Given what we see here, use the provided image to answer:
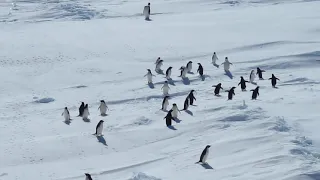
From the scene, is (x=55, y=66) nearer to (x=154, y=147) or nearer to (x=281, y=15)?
(x=154, y=147)

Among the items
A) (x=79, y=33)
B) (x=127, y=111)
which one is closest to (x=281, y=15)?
(x=79, y=33)

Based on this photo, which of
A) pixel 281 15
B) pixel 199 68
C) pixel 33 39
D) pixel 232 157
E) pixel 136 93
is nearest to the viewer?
pixel 232 157

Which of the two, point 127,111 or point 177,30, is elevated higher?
point 177,30

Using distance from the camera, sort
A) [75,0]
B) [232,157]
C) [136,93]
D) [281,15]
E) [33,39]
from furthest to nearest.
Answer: [75,0]
[281,15]
[33,39]
[136,93]
[232,157]

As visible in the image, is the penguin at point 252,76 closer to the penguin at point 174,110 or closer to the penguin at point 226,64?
the penguin at point 226,64

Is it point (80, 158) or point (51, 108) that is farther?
point (51, 108)

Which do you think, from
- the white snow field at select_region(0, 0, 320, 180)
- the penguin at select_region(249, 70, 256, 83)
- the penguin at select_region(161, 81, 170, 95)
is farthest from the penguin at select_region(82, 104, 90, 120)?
the penguin at select_region(249, 70, 256, 83)

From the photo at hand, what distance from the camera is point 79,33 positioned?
93.4ft

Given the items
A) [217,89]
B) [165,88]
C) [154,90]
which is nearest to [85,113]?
[165,88]

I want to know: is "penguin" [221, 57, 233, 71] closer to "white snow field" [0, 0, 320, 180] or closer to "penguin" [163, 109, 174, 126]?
"white snow field" [0, 0, 320, 180]

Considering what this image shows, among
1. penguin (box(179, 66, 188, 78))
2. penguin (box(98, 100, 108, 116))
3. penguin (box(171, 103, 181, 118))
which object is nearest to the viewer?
penguin (box(171, 103, 181, 118))

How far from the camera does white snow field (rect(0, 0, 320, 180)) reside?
54.0ft

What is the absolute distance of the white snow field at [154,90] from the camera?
16.5 m

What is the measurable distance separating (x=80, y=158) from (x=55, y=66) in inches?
320
